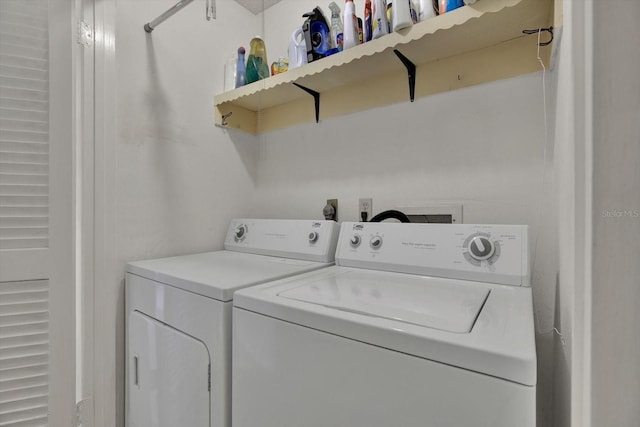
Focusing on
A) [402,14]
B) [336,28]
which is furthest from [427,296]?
[336,28]

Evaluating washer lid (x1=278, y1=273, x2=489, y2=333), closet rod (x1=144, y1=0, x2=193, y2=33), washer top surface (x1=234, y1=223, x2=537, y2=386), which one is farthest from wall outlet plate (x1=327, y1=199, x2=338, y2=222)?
closet rod (x1=144, y1=0, x2=193, y2=33)

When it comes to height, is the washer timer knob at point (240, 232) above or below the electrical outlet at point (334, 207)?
below

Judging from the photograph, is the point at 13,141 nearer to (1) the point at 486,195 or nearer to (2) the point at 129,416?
(2) the point at 129,416

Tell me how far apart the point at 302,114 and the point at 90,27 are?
1.03m

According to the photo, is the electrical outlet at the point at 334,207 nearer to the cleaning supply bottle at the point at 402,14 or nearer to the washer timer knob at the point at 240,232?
the washer timer knob at the point at 240,232

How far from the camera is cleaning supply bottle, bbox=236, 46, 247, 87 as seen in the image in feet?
5.56

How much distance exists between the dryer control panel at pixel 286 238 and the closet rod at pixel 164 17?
1.04 m

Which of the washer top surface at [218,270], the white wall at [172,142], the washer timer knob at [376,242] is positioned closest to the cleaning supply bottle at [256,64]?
the white wall at [172,142]

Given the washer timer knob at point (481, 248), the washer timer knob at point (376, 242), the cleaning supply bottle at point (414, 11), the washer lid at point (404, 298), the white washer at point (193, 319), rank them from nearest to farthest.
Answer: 1. the washer lid at point (404, 298)
2. the white washer at point (193, 319)
3. the washer timer knob at point (481, 248)
4. the cleaning supply bottle at point (414, 11)
5. the washer timer knob at point (376, 242)

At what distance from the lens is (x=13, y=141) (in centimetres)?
107

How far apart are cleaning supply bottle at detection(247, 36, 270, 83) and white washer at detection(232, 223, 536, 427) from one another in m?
1.21

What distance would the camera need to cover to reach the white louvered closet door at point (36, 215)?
41.9 inches

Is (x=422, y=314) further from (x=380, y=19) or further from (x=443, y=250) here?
(x=380, y=19)
